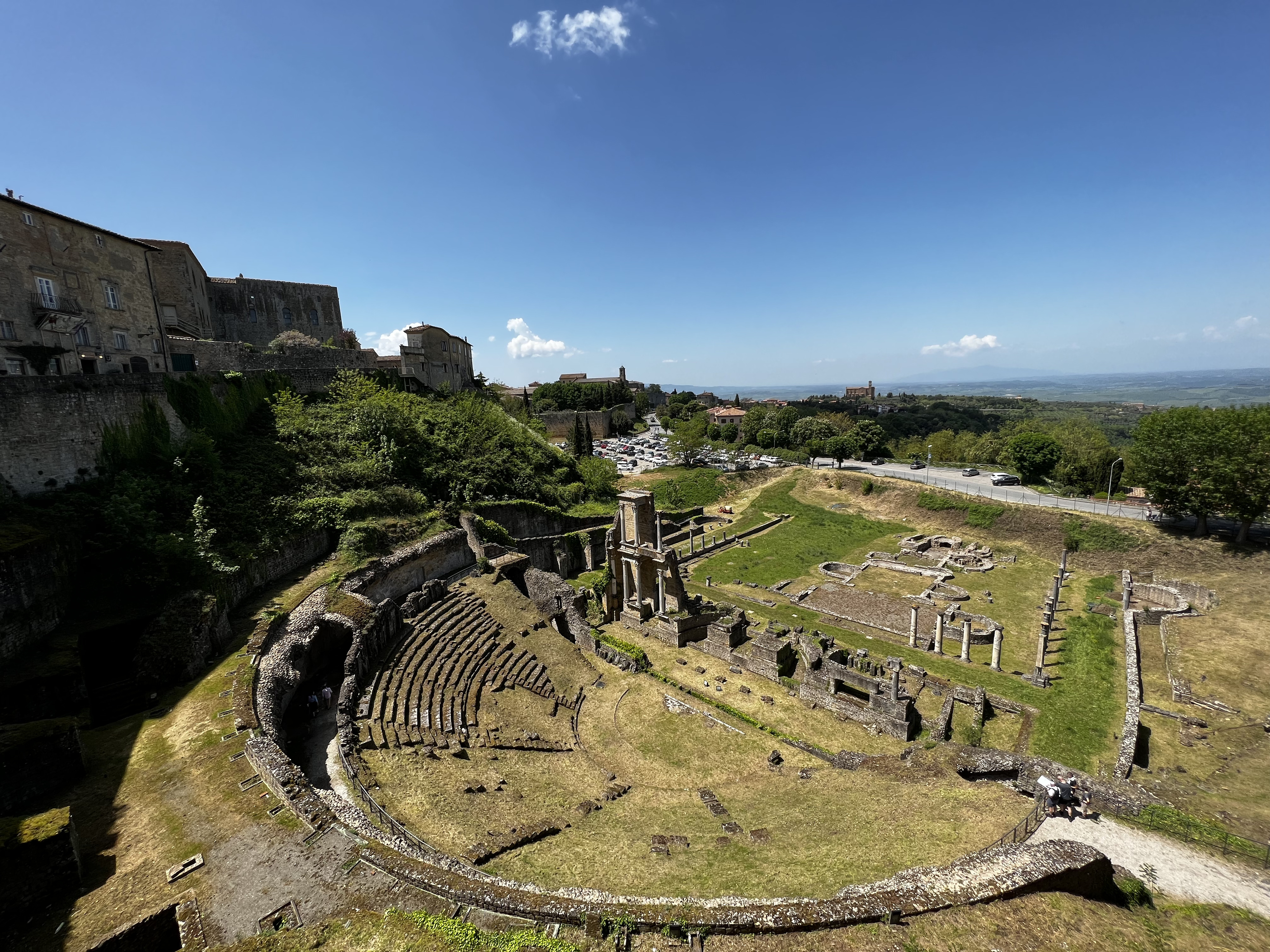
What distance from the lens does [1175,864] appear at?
1101 cm

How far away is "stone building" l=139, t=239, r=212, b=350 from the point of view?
33.2m

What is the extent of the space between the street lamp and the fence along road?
A: 19cm

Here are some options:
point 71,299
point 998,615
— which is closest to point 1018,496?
point 998,615

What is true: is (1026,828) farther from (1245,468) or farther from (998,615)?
(1245,468)

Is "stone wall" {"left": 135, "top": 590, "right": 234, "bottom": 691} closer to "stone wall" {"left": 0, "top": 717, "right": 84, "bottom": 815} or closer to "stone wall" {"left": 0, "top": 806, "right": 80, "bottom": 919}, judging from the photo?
"stone wall" {"left": 0, "top": 717, "right": 84, "bottom": 815}

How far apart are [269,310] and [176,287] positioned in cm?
868

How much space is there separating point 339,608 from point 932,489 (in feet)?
162

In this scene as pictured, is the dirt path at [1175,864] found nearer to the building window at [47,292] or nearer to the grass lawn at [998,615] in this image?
the grass lawn at [998,615]

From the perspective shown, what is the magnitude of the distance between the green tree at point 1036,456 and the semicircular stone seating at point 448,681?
53911 mm

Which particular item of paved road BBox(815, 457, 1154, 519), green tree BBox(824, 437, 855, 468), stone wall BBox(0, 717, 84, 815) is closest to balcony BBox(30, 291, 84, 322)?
stone wall BBox(0, 717, 84, 815)

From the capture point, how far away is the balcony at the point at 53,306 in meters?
21.3

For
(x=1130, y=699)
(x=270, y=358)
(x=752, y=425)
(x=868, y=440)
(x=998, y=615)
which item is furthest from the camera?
(x=752, y=425)

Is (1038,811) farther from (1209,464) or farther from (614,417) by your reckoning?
(614,417)

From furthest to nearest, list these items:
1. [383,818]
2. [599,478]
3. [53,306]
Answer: [599,478] → [53,306] → [383,818]
